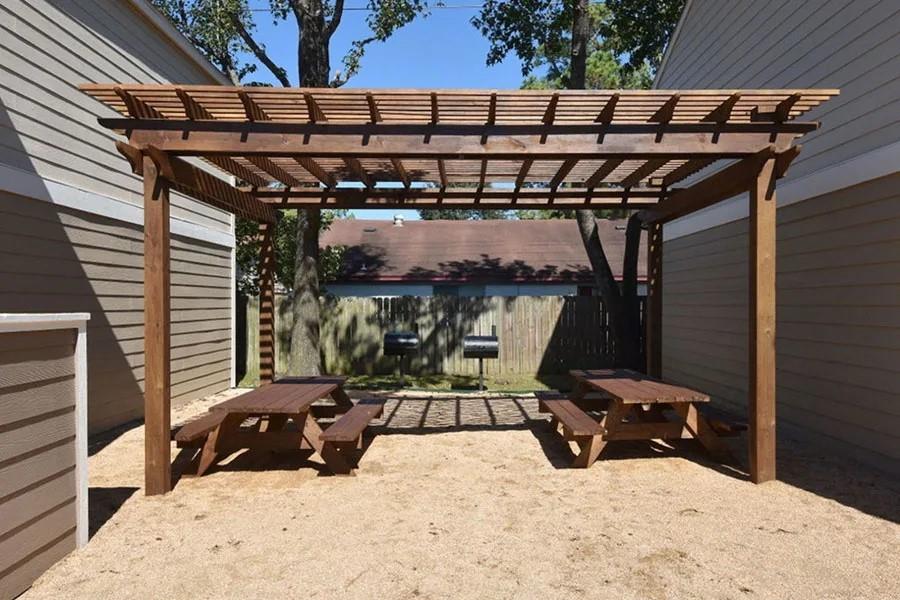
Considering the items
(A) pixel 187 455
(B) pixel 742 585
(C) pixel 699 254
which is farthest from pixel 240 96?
(C) pixel 699 254

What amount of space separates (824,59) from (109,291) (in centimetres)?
838

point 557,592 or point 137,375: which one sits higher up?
point 137,375

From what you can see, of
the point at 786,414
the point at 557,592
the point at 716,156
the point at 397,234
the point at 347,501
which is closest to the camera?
the point at 557,592

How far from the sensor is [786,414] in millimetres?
6039

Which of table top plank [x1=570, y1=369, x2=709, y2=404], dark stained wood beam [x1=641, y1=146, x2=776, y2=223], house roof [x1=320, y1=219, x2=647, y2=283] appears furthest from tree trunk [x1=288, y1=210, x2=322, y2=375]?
house roof [x1=320, y1=219, x2=647, y2=283]

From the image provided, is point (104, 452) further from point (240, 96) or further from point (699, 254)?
point (699, 254)

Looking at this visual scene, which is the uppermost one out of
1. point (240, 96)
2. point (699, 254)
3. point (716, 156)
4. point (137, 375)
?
point (240, 96)

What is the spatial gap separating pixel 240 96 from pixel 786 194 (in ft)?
18.8

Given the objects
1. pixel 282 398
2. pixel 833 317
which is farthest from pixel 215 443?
pixel 833 317

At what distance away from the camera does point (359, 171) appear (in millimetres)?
6055

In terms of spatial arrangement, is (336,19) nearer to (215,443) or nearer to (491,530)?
(215,443)

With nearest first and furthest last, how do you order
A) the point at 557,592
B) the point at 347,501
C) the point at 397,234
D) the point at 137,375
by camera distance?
the point at 557,592
the point at 347,501
the point at 137,375
the point at 397,234

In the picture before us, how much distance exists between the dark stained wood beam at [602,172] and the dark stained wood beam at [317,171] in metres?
3.15

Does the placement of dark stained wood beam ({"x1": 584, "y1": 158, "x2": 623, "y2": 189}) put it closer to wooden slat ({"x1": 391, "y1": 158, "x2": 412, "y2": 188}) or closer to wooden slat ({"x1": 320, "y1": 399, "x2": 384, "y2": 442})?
wooden slat ({"x1": 391, "y1": 158, "x2": 412, "y2": 188})
